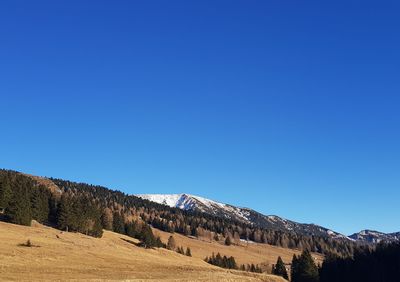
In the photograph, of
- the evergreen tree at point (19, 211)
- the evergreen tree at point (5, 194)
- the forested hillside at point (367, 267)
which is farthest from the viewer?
the forested hillside at point (367, 267)

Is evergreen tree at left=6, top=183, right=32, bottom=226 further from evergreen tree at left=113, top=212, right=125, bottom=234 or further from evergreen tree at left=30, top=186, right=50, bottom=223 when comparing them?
evergreen tree at left=113, top=212, right=125, bottom=234

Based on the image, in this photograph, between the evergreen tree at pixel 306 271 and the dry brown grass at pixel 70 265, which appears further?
the evergreen tree at pixel 306 271

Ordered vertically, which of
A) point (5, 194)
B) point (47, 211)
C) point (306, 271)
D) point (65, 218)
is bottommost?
point (306, 271)

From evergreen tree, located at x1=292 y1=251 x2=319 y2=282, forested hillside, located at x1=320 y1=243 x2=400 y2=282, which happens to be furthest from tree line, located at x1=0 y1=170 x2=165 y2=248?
forested hillside, located at x1=320 y1=243 x2=400 y2=282

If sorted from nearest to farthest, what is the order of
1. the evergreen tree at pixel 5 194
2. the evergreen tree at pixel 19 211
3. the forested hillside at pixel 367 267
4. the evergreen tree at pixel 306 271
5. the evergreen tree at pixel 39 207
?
the evergreen tree at pixel 19 211 < the evergreen tree at pixel 5 194 < the evergreen tree at pixel 39 207 < the evergreen tree at pixel 306 271 < the forested hillside at pixel 367 267

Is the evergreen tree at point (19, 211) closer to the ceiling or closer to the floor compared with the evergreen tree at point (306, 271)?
closer to the ceiling

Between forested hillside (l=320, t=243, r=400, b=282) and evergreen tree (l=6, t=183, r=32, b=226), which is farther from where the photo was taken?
forested hillside (l=320, t=243, r=400, b=282)

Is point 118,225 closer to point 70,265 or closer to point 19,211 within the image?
point 19,211

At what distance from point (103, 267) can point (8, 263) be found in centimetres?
1393

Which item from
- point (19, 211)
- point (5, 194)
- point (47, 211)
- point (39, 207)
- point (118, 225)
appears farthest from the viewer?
point (118, 225)

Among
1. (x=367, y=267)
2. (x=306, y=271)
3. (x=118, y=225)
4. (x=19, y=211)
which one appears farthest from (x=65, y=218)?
(x=367, y=267)

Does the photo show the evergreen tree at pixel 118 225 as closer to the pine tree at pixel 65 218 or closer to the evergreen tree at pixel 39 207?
the evergreen tree at pixel 39 207

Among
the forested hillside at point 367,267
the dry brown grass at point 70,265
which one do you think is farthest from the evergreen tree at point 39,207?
the forested hillside at point 367,267

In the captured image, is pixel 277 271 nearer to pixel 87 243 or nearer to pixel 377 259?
pixel 377 259
